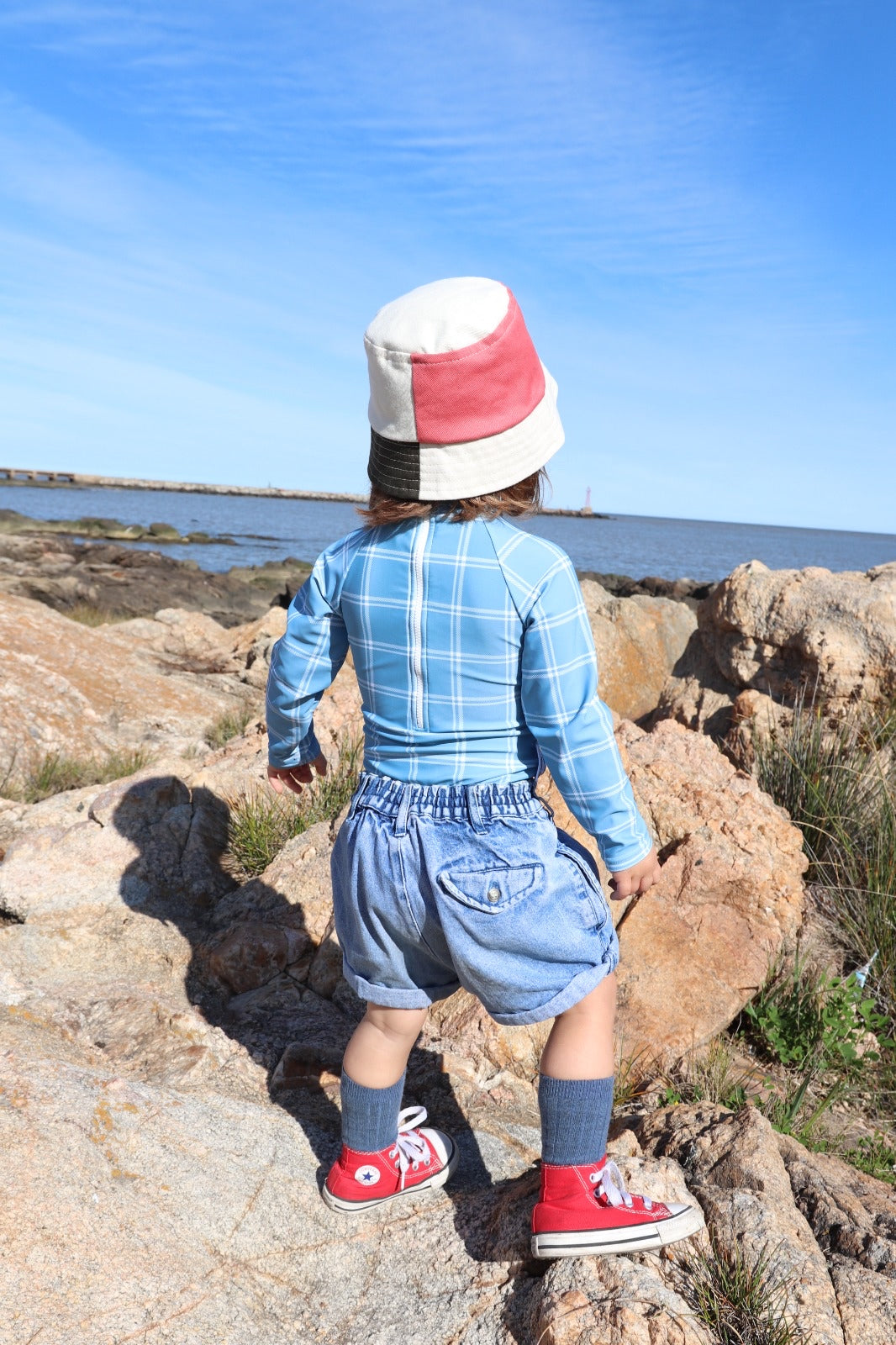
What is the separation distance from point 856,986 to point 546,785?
1334 mm

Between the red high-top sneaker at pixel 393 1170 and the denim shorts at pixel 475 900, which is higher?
the denim shorts at pixel 475 900

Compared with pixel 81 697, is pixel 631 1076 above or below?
below

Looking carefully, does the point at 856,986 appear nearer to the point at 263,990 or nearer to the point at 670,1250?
the point at 670,1250

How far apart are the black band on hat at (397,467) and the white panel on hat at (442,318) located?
7.7 inches

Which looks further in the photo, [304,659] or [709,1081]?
[709,1081]

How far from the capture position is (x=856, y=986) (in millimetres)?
3498

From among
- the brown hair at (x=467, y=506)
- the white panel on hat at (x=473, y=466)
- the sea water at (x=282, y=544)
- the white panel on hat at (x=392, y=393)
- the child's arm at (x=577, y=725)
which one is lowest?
the sea water at (x=282, y=544)

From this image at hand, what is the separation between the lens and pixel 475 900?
6.46 feet

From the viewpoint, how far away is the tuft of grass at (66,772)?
4914 mm

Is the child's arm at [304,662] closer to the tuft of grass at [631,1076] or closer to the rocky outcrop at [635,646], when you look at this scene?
the tuft of grass at [631,1076]

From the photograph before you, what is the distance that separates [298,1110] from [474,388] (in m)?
1.89

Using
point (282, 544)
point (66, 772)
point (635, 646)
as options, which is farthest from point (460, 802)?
point (282, 544)

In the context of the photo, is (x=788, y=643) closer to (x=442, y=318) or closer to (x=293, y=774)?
(x=293, y=774)

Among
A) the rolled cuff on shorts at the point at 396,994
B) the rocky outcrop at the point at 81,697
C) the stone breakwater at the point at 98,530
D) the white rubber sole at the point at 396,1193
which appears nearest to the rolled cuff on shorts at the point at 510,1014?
the rolled cuff on shorts at the point at 396,994
